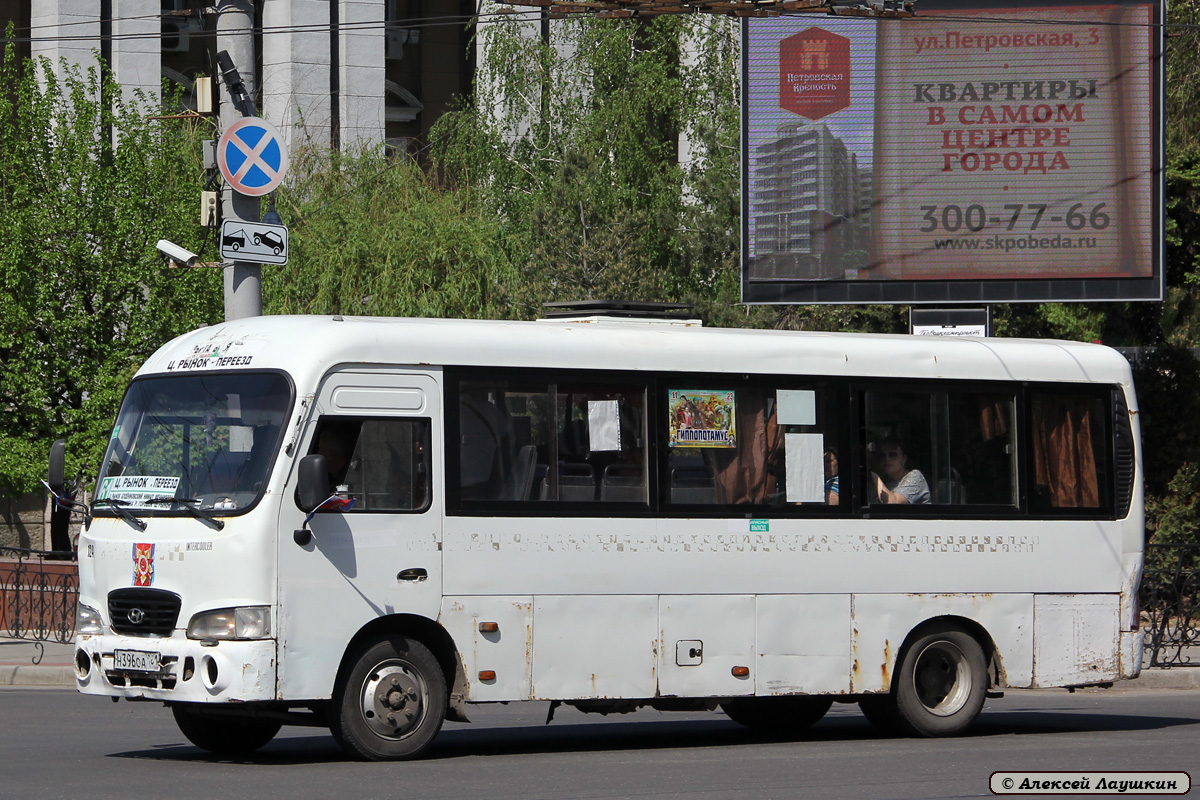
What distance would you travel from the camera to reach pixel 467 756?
1145cm

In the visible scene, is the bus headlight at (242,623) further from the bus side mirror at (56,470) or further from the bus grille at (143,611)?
the bus side mirror at (56,470)

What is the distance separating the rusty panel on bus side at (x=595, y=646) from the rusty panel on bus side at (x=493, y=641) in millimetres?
82

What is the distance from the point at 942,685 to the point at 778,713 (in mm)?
1293

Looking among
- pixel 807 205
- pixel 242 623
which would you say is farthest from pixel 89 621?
pixel 807 205

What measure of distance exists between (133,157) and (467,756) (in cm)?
1913

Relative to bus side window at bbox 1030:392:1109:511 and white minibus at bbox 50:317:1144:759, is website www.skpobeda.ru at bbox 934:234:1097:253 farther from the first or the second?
bus side window at bbox 1030:392:1109:511

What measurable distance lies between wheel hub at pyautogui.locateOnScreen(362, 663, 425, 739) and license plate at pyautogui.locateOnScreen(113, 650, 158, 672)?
1.23m

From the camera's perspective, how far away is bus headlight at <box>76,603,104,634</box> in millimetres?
11102

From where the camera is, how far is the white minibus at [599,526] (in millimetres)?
10719

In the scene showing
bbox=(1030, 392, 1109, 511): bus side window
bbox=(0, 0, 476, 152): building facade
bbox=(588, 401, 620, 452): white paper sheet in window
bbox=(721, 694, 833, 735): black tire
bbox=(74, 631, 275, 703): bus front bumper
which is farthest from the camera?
bbox=(0, 0, 476, 152): building facade

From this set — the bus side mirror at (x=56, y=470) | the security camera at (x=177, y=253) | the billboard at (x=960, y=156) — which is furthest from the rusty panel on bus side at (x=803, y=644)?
the billboard at (x=960, y=156)

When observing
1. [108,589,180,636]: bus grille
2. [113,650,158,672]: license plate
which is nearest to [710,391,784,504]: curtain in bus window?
[108,589,180,636]: bus grille

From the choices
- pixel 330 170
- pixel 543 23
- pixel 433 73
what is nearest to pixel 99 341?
pixel 330 170

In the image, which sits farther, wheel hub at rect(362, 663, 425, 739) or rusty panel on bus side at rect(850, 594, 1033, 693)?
rusty panel on bus side at rect(850, 594, 1033, 693)
